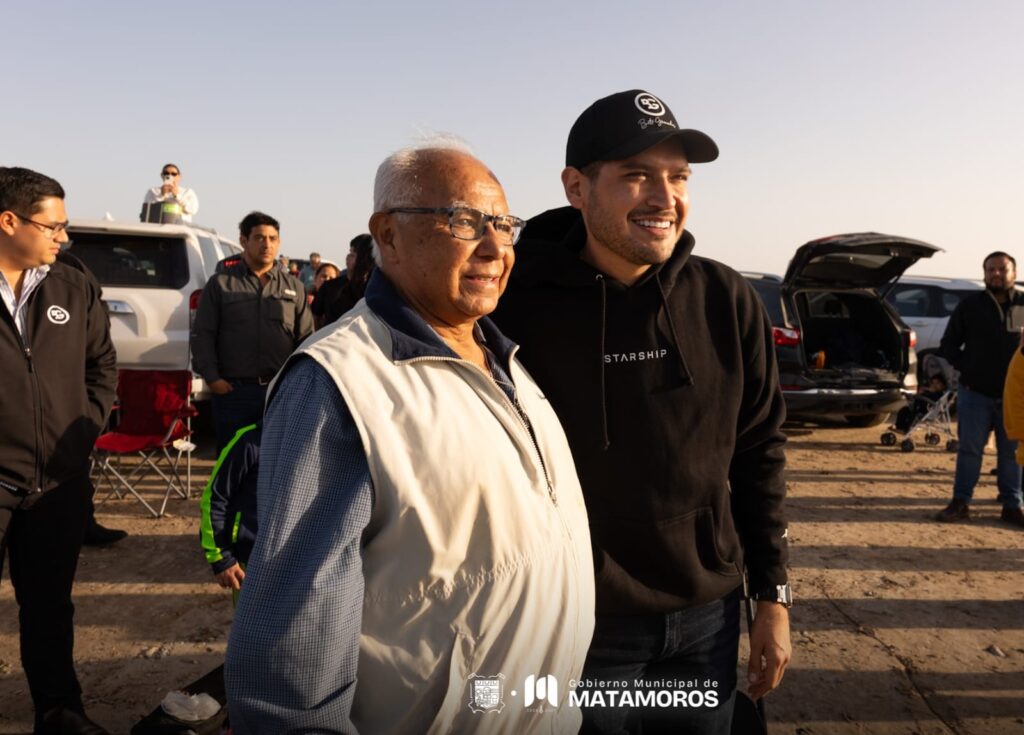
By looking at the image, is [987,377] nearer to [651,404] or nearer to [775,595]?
[775,595]

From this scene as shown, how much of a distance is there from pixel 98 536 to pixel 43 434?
2665 mm

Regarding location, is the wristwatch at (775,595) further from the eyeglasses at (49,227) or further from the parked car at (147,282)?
the parked car at (147,282)

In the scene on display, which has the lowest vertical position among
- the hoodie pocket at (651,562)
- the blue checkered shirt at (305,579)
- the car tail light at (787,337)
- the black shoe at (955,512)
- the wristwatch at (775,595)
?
the black shoe at (955,512)

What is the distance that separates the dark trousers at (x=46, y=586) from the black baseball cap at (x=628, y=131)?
92.1 inches

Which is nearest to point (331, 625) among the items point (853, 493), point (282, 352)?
point (282, 352)

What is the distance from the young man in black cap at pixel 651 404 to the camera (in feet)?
5.46

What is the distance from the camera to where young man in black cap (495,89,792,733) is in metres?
1.66

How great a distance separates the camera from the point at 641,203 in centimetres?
172

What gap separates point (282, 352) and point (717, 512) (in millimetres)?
4026

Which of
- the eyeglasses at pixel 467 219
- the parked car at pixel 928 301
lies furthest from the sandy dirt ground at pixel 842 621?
the parked car at pixel 928 301

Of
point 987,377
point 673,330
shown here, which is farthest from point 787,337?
point 673,330

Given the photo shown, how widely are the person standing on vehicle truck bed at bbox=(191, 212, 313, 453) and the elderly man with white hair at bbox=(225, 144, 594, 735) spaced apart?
4027 mm

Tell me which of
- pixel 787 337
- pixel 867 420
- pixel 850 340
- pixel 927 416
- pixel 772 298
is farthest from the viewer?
pixel 867 420

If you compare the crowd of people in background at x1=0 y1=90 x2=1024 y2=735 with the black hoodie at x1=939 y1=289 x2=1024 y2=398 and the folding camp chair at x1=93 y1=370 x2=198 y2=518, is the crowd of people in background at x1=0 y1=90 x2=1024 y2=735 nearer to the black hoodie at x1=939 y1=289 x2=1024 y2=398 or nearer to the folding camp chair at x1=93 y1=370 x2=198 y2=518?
the folding camp chair at x1=93 y1=370 x2=198 y2=518
